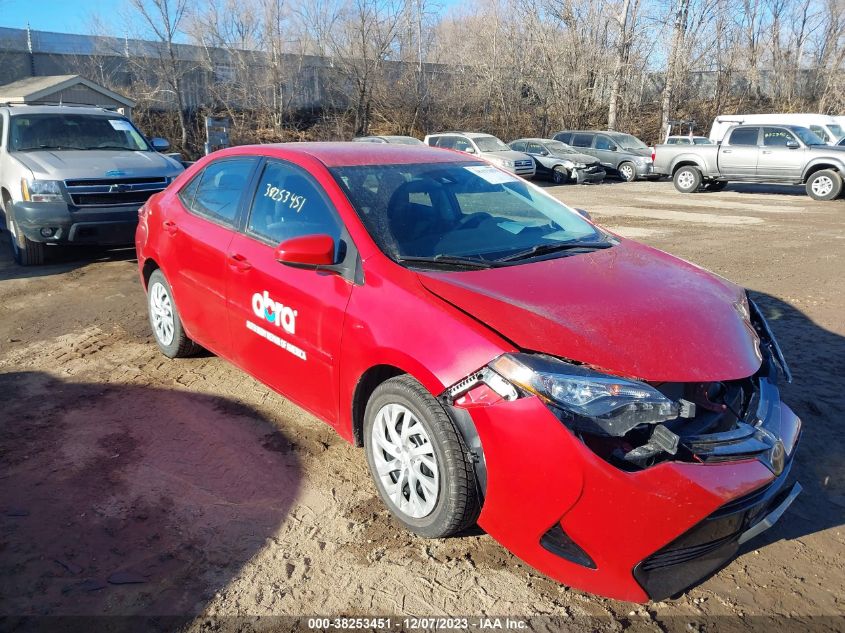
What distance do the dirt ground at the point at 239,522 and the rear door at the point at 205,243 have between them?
50 centimetres

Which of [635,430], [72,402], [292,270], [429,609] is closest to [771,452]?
[635,430]

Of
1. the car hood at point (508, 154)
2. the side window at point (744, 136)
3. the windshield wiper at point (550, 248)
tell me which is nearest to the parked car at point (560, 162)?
the car hood at point (508, 154)

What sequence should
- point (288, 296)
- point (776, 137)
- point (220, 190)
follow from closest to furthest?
point (288, 296) < point (220, 190) < point (776, 137)

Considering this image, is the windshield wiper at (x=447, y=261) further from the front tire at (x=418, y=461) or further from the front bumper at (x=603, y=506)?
the front bumper at (x=603, y=506)

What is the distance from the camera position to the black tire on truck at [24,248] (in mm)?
8164

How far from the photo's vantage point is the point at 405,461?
296cm

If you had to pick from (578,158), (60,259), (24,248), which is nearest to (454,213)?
(24,248)

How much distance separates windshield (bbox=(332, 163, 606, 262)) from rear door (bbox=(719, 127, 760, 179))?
16.2m

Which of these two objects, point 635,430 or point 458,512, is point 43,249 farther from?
point 635,430

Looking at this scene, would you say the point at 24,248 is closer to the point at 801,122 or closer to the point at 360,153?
the point at 360,153

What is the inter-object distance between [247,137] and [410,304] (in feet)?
96.6

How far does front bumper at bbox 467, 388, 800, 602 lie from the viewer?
2.37 meters

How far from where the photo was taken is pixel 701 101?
39156 mm

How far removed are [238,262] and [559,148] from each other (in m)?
21.7
